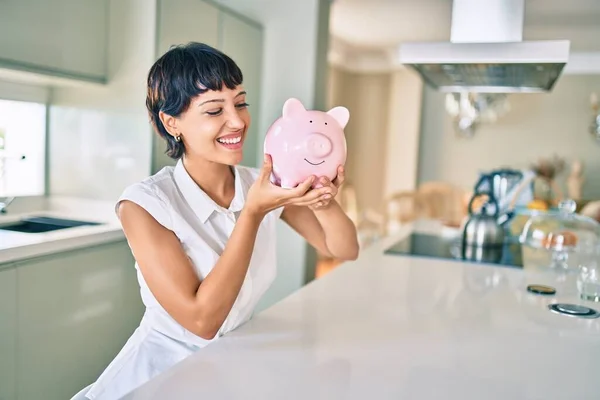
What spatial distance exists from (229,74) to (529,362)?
2.44 feet

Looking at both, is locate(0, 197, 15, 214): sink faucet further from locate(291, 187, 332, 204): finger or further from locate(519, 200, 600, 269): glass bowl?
locate(519, 200, 600, 269): glass bowl

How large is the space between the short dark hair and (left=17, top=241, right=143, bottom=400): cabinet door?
970 millimetres

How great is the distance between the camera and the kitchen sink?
2242 mm

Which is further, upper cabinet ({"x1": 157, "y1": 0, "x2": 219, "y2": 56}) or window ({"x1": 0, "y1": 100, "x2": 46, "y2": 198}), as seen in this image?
upper cabinet ({"x1": 157, "y1": 0, "x2": 219, "y2": 56})

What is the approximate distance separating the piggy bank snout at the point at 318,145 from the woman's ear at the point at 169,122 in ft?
0.83

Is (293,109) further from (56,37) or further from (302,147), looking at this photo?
(56,37)

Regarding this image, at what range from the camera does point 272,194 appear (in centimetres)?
96

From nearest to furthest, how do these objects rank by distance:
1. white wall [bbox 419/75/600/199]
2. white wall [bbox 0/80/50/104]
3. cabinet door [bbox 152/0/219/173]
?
white wall [bbox 0/80/50/104], cabinet door [bbox 152/0/219/173], white wall [bbox 419/75/600/199]

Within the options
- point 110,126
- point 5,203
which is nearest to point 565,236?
point 110,126

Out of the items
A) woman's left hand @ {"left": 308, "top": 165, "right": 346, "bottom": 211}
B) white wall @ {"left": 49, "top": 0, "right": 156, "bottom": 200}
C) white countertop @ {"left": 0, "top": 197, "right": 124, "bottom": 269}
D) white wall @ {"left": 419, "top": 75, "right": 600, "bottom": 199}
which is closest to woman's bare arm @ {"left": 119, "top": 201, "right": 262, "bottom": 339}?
woman's left hand @ {"left": 308, "top": 165, "right": 346, "bottom": 211}

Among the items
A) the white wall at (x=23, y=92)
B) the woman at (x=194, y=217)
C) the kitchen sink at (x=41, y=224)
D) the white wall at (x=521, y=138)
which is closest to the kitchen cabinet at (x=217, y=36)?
the kitchen sink at (x=41, y=224)

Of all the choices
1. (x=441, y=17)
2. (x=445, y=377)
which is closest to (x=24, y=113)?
(x=445, y=377)

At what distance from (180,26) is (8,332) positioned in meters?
1.40

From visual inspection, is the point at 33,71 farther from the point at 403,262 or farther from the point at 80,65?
the point at 403,262
